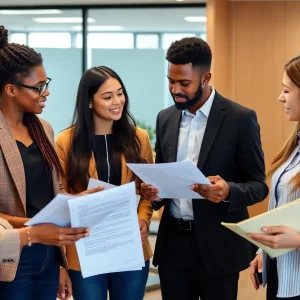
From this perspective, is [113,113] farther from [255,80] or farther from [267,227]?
[255,80]

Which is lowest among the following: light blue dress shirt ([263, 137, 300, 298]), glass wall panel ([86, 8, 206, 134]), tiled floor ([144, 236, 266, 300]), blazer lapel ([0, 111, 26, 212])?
tiled floor ([144, 236, 266, 300])

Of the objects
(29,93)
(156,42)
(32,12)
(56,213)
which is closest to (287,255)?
(56,213)

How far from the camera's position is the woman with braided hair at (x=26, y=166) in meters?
Result: 1.84

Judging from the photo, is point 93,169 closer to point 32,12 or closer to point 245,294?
point 245,294

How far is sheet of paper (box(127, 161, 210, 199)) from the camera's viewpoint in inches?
73.4

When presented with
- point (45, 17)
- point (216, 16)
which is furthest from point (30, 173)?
point (45, 17)

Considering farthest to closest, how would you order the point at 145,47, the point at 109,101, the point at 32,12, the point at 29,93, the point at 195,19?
the point at 32,12 → the point at 145,47 → the point at 195,19 → the point at 109,101 → the point at 29,93

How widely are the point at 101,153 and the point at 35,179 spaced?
0.45 metres

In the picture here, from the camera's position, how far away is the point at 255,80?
233 inches

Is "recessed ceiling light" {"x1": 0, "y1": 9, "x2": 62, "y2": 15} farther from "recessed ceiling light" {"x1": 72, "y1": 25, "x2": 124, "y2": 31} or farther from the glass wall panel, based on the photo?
the glass wall panel

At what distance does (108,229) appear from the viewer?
1.87 m

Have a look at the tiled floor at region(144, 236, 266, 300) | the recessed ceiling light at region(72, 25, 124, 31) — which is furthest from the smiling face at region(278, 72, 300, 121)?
the recessed ceiling light at region(72, 25, 124, 31)

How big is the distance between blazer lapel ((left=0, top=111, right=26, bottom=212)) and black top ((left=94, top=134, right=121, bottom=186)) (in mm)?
485

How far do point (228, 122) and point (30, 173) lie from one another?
83cm
